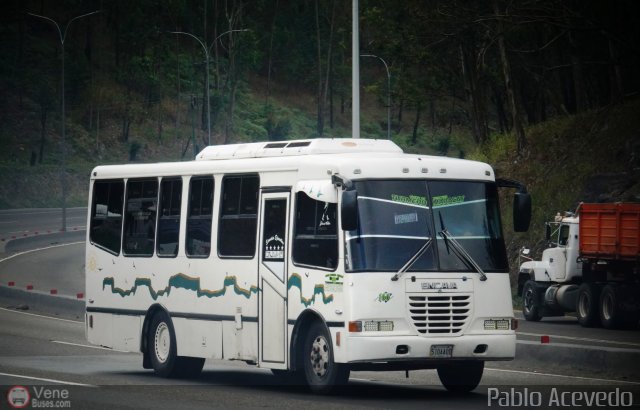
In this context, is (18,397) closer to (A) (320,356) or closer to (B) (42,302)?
(A) (320,356)

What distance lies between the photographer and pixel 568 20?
115 feet

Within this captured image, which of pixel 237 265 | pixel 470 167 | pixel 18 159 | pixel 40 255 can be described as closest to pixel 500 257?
pixel 470 167

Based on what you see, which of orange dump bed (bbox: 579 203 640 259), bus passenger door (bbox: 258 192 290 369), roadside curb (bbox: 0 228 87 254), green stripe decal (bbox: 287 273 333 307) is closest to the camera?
green stripe decal (bbox: 287 273 333 307)

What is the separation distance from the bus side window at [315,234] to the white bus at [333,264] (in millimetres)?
18

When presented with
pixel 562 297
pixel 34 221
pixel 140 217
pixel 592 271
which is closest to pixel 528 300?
pixel 562 297

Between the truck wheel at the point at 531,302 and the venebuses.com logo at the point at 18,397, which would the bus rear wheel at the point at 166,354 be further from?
the truck wheel at the point at 531,302

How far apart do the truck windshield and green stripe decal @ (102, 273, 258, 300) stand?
204 cm

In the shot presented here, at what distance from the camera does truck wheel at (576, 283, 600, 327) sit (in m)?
29.9

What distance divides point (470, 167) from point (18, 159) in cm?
6667

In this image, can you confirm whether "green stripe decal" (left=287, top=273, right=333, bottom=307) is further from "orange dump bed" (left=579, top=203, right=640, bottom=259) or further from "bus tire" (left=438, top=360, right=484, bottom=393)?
"orange dump bed" (left=579, top=203, right=640, bottom=259)

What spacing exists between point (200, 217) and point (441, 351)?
450cm

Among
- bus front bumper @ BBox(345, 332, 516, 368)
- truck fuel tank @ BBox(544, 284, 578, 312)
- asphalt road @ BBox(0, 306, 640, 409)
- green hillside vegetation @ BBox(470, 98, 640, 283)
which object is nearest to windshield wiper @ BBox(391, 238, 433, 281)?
bus front bumper @ BBox(345, 332, 516, 368)

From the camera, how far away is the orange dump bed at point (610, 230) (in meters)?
28.8

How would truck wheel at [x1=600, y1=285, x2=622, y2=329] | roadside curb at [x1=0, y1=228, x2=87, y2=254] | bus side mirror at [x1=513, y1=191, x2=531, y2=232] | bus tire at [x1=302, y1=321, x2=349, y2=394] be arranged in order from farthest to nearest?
roadside curb at [x1=0, y1=228, x2=87, y2=254], truck wheel at [x1=600, y1=285, x2=622, y2=329], bus side mirror at [x1=513, y1=191, x2=531, y2=232], bus tire at [x1=302, y1=321, x2=349, y2=394]
